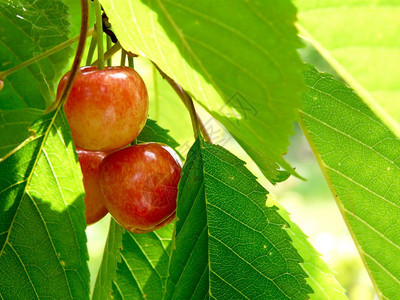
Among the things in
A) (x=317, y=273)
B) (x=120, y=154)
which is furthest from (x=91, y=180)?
(x=317, y=273)

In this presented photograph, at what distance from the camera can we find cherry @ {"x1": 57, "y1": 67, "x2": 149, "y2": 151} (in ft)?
2.82

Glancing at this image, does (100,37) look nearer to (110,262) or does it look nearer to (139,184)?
(139,184)

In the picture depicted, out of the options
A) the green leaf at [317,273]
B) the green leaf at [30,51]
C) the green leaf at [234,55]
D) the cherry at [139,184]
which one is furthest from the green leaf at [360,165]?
the green leaf at [30,51]

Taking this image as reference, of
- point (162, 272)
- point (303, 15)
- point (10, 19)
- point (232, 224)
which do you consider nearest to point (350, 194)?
point (232, 224)

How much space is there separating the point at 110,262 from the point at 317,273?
413 millimetres

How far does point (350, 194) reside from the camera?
101 cm

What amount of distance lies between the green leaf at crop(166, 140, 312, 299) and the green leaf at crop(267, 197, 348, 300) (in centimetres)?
18

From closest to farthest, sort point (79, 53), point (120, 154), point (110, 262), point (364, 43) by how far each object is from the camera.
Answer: point (364, 43) < point (79, 53) < point (120, 154) < point (110, 262)

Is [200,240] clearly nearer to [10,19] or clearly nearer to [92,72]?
[92,72]

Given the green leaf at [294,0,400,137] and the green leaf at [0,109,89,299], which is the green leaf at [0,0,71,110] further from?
the green leaf at [294,0,400,137]

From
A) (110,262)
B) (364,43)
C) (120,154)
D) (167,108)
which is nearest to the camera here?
(364,43)

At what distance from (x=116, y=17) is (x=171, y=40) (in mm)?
87

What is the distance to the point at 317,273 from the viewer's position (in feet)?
3.71

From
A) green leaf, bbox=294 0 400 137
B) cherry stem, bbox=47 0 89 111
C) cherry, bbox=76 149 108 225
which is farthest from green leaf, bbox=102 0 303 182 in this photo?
cherry, bbox=76 149 108 225
